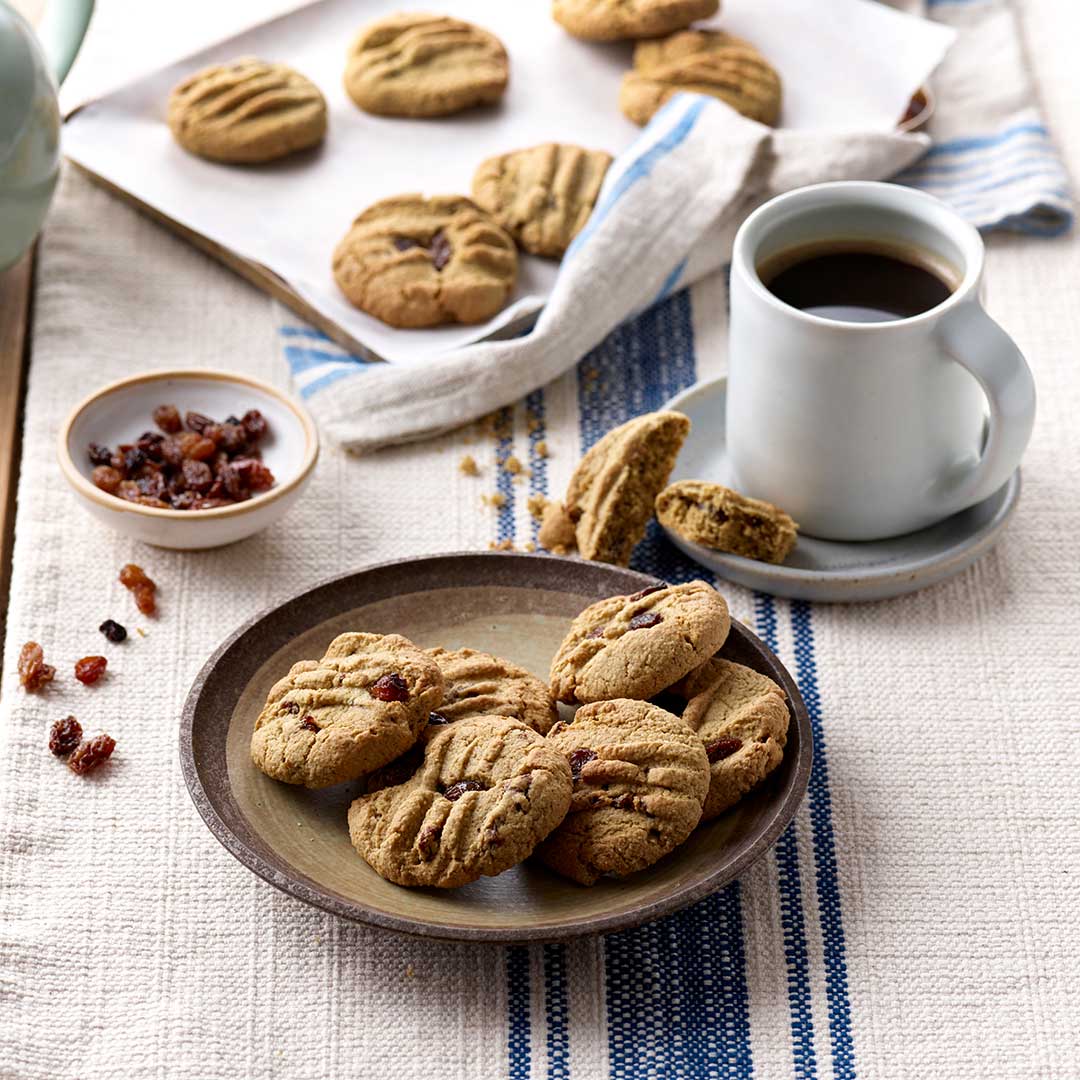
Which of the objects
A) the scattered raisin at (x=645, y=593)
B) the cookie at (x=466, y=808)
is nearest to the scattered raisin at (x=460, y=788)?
the cookie at (x=466, y=808)

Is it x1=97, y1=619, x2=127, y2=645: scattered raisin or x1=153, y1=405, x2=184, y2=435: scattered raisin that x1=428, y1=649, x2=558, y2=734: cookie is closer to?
x1=97, y1=619, x2=127, y2=645: scattered raisin

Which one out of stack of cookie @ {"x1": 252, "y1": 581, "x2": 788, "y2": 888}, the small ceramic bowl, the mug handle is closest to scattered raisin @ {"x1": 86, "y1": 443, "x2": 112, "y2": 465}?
the small ceramic bowl

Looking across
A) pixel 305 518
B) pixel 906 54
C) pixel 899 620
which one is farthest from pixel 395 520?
pixel 906 54

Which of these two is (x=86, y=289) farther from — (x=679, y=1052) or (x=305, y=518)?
(x=679, y=1052)

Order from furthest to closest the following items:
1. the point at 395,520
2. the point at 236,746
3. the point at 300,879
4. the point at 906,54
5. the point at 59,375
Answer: the point at 906,54, the point at 59,375, the point at 395,520, the point at 236,746, the point at 300,879

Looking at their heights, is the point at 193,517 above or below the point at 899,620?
above

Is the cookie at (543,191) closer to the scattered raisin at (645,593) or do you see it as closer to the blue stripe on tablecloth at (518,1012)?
the scattered raisin at (645,593)
